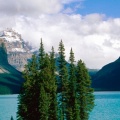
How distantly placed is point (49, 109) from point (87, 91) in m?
12.0

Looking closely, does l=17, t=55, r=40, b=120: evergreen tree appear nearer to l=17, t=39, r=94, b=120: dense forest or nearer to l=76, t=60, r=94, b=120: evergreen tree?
l=17, t=39, r=94, b=120: dense forest

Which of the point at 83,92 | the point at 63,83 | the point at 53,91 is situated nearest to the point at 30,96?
the point at 53,91

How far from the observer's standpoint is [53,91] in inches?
2808

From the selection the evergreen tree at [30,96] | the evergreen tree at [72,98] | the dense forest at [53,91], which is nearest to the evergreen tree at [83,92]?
the dense forest at [53,91]

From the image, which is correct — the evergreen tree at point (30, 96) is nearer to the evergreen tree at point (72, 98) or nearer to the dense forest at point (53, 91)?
the dense forest at point (53, 91)

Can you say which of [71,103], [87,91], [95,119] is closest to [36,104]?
[71,103]

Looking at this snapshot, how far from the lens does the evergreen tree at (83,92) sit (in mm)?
76188

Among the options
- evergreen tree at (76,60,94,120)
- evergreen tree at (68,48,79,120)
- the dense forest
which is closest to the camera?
the dense forest

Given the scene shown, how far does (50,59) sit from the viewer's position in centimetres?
7644

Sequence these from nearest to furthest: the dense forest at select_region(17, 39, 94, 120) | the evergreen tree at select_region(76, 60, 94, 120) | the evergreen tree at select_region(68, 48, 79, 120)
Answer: the dense forest at select_region(17, 39, 94, 120), the evergreen tree at select_region(68, 48, 79, 120), the evergreen tree at select_region(76, 60, 94, 120)

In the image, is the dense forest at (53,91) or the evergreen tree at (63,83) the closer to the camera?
the dense forest at (53,91)

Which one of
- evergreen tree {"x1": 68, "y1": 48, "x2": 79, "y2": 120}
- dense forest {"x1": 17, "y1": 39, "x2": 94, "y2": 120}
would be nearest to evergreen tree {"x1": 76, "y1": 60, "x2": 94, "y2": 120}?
dense forest {"x1": 17, "y1": 39, "x2": 94, "y2": 120}

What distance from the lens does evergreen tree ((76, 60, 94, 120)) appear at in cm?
7619

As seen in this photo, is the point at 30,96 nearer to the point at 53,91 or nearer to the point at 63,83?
the point at 53,91
